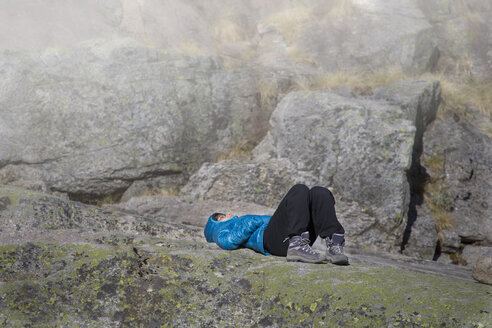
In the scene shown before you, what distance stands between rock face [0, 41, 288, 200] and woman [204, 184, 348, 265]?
544 cm

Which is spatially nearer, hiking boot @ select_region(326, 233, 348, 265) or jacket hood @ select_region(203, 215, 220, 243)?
hiking boot @ select_region(326, 233, 348, 265)

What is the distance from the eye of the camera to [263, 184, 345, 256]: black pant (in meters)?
4.82

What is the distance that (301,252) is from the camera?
4566mm

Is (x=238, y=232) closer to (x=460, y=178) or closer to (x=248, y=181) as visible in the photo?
(x=248, y=181)

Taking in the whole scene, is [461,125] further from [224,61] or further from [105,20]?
[105,20]

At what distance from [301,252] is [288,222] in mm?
429

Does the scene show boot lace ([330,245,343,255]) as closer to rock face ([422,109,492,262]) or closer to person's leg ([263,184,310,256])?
person's leg ([263,184,310,256])

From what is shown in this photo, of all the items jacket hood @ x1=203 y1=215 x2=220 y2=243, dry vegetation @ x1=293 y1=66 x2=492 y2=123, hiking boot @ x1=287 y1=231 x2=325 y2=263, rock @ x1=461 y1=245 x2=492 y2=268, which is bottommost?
rock @ x1=461 y1=245 x2=492 y2=268

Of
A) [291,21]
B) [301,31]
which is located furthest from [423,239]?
[291,21]

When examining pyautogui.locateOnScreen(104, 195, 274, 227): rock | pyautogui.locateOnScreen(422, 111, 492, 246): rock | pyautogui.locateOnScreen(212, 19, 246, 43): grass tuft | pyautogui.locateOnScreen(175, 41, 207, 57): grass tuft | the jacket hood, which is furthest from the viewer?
pyautogui.locateOnScreen(212, 19, 246, 43): grass tuft

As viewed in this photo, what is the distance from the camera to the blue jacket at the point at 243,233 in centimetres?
525

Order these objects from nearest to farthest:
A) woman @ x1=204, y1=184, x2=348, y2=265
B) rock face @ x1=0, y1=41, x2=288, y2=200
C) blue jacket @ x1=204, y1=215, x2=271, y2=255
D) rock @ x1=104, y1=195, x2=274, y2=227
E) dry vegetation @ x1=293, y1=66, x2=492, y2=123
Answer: woman @ x1=204, y1=184, x2=348, y2=265 < blue jacket @ x1=204, y1=215, x2=271, y2=255 < rock @ x1=104, y1=195, x2=274, y2=227 < rock face @ x1=0, y1=41, x2=288, y2=200 < dry vegetation @ x1=293, y1=66, x2=492, y2=123

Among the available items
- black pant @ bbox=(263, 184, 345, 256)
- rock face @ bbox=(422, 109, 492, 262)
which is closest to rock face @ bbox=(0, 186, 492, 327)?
black pant @ bbox=(263, 184, 345, 256)

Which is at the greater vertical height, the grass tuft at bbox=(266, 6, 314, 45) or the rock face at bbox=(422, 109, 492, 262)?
the grass tuft at bbox=(266, 6, 314, 45)
